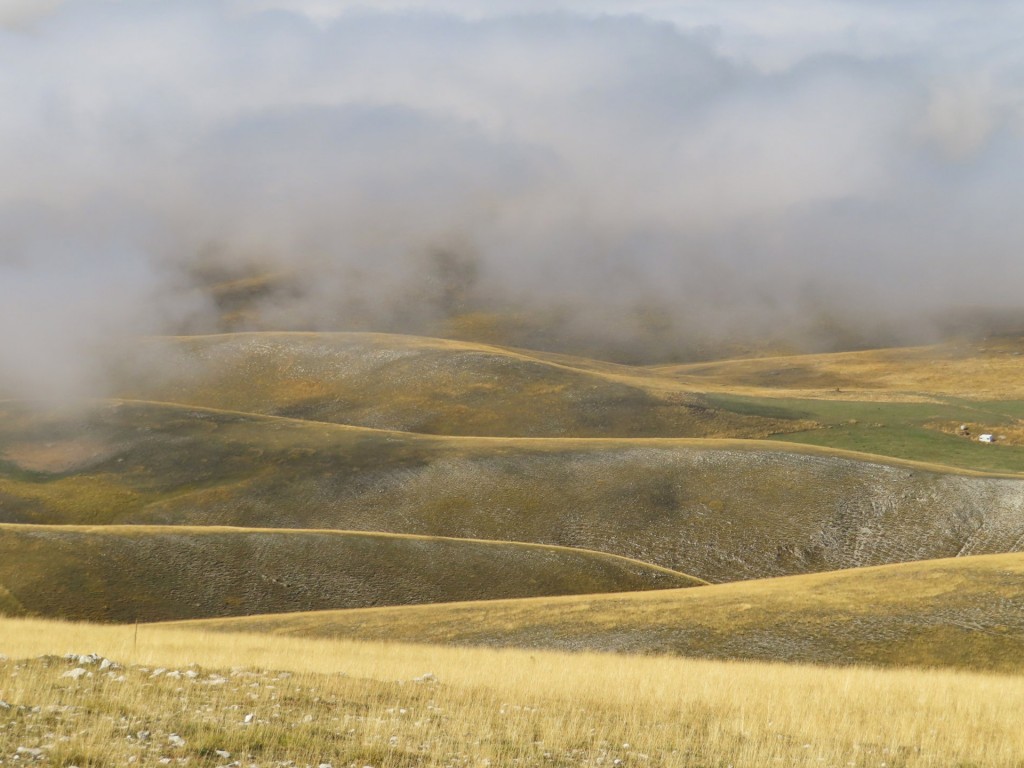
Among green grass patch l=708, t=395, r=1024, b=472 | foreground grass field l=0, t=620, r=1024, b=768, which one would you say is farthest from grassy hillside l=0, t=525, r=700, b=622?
green grass patch l=708, t=395, r=1024, b=472

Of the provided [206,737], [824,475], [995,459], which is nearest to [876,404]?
[995,459]

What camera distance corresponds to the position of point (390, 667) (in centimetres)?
2400

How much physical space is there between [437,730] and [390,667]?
352 inches

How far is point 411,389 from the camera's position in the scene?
477 ft

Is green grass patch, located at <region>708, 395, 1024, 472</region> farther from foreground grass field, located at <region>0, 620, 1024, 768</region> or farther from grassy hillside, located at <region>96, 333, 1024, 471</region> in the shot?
foreground grass field, located at <region>0, 620, 1024, 768</region>

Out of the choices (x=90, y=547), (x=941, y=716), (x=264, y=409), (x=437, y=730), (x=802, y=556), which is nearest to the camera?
(x=437, y=730)

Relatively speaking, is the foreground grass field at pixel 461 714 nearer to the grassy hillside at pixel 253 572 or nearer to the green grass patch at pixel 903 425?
the grassy hillside at pixel 253 572

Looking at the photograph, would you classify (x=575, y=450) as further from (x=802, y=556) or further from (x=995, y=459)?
(x=995, y=459)

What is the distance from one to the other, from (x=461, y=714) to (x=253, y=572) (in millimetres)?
41372

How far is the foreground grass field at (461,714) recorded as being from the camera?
44.3ft

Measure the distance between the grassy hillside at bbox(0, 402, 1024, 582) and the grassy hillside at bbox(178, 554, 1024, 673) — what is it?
32103 mm

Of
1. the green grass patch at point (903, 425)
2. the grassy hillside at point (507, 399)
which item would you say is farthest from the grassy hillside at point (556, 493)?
the grassy hillside at point (507, 399)

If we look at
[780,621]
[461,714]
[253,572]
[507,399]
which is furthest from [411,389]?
[461,714]

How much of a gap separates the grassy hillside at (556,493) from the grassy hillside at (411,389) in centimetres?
3478
